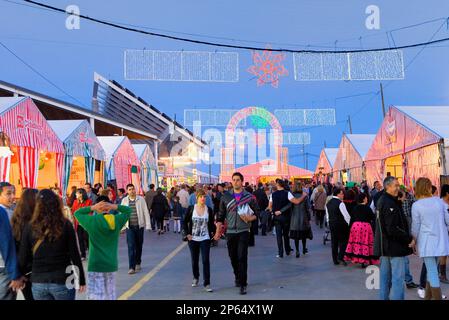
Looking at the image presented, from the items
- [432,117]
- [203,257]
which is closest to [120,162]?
[432,117]

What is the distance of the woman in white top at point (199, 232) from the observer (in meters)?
7.07

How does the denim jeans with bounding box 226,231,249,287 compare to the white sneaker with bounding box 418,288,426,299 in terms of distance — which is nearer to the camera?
the white sneaker with bounding box 418,288,426,299

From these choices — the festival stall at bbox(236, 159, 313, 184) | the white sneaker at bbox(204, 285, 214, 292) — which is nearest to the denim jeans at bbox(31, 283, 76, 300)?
the white sneaker at bbox(204, 285, 214, 292)

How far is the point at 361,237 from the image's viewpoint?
8648 mm

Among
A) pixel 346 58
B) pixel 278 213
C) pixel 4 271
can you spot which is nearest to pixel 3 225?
pixel 4 271

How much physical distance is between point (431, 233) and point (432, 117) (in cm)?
1162

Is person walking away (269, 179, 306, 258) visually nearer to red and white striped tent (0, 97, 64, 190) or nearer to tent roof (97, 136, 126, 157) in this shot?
red and white striped tent (0, 97, 64, 190)

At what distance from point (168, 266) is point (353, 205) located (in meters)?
4.31

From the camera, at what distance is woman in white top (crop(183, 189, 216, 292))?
7.07m

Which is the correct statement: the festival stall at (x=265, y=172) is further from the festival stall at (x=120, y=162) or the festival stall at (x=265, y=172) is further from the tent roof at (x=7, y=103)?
the tent roof at (x=7, y=103)

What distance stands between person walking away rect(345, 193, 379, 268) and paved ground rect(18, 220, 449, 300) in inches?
9.5

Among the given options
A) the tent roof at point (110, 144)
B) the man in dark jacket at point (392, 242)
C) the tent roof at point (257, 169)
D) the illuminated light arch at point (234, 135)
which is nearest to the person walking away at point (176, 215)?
the tent roof at point (110, 144)

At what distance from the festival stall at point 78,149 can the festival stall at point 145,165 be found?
302 inches

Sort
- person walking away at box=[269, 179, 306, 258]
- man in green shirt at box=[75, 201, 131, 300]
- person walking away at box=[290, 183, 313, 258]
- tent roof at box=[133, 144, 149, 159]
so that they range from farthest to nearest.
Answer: tent roof at box=[133, 144, 149, 159], person walking away at box=[269, 179, 306, 258], person walking away at box=[290, 183, 313, 258], man in green shirt at box=[75, 201, 131, 300]
